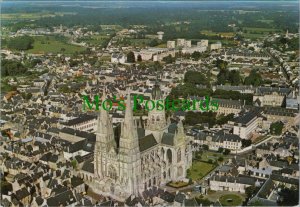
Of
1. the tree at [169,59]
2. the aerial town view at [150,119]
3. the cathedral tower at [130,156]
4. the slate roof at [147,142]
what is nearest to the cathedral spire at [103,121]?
the aerial town view at [150,119]

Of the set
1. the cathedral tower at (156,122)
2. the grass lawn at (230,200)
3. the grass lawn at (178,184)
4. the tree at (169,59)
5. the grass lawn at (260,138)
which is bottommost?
the grass lawn at (260,138)

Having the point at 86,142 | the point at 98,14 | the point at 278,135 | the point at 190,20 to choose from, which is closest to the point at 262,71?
Result: the point at 278,135

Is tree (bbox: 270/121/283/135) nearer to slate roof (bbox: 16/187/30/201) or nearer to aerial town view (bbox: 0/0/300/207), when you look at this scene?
aerial town view (bbox: 0/0/300/207)

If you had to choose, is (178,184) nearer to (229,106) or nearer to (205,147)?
(205,147)

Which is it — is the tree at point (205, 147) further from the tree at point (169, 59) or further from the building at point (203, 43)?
the building at point (203, 43)

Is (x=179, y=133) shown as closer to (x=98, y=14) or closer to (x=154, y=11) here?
(x=154, y=11)

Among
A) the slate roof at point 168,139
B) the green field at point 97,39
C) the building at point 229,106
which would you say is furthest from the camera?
the green field at point 97,39

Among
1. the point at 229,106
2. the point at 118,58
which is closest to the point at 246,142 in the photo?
the point at 229,106
